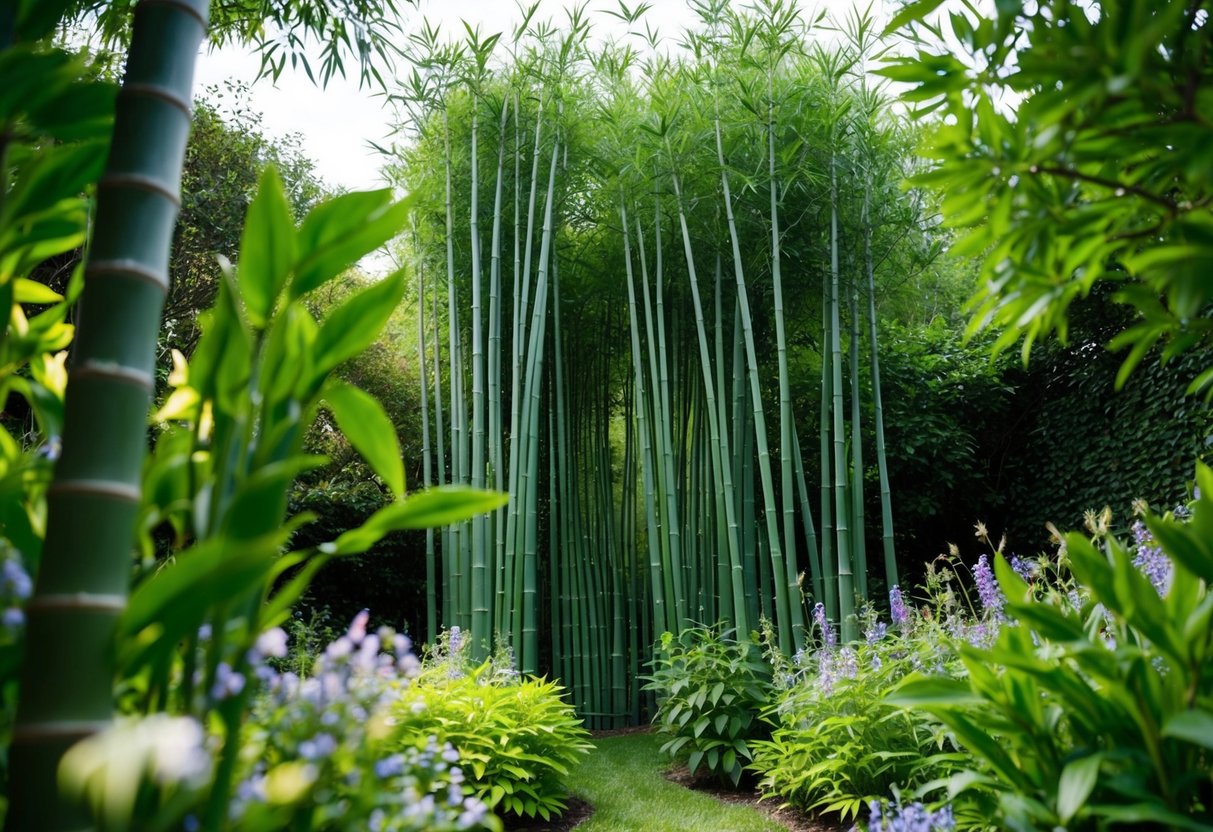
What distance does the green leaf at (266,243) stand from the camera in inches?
28.1

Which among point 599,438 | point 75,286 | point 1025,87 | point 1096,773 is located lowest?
point 1096,773

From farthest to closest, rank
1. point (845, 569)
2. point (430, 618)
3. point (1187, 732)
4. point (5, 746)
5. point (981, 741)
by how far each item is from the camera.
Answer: point (430, 618)
point (845, 569)
point (981, 741)
point (1187, 732)
point (5, 746)

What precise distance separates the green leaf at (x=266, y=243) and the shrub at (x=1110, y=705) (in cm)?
93

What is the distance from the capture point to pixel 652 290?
5.02 meters

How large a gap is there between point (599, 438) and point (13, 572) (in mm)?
4654

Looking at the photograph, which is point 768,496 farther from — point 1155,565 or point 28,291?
point 28,291

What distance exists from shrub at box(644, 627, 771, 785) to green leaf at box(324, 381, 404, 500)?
268cm

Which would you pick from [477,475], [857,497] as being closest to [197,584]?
[477,475]

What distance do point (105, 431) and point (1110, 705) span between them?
1137 mm

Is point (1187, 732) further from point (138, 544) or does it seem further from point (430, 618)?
point (430, 618)

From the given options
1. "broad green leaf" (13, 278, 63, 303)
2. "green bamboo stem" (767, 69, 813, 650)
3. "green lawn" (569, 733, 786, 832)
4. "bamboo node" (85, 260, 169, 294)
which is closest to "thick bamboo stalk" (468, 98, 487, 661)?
"green lawn" (569, 733, 786, 832)

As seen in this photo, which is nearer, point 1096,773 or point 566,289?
point 1096,773

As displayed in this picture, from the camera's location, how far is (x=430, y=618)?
15.2ft

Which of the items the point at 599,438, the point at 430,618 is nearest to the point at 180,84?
the point at 430,618
